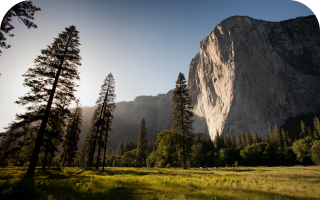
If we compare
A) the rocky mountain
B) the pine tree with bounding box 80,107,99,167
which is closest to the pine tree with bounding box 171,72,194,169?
the pine tree with bounding box 80,107,99,167

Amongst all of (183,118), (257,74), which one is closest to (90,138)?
(183,118)

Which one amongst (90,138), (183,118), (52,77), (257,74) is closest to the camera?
(52,77)

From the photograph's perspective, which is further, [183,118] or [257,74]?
[257,74]

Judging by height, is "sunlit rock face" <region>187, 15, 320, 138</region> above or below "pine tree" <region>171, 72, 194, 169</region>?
above

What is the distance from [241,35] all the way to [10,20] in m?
150

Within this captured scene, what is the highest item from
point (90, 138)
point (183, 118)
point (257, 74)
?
point (257, 74)

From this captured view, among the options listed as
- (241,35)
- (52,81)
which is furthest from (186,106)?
(241,35)

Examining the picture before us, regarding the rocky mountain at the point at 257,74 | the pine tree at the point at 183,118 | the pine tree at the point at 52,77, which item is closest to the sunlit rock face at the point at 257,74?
the rocky mountain at the point at 257,74

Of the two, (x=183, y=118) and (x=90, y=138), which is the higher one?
(x=183, y=118)

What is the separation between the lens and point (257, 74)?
11962 centimetres

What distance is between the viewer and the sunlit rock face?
369 feet

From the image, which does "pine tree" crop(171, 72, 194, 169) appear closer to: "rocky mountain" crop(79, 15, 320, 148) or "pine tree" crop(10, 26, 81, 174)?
"pine tree" crop(10, 26, 81, 174)

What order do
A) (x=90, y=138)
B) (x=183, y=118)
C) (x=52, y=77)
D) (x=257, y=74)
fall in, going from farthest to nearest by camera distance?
(x=257, y=74)
(x=90, y=138)
(x=183, y=118)
(x=52, y=77)

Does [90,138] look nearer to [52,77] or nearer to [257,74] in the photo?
[52,77]
